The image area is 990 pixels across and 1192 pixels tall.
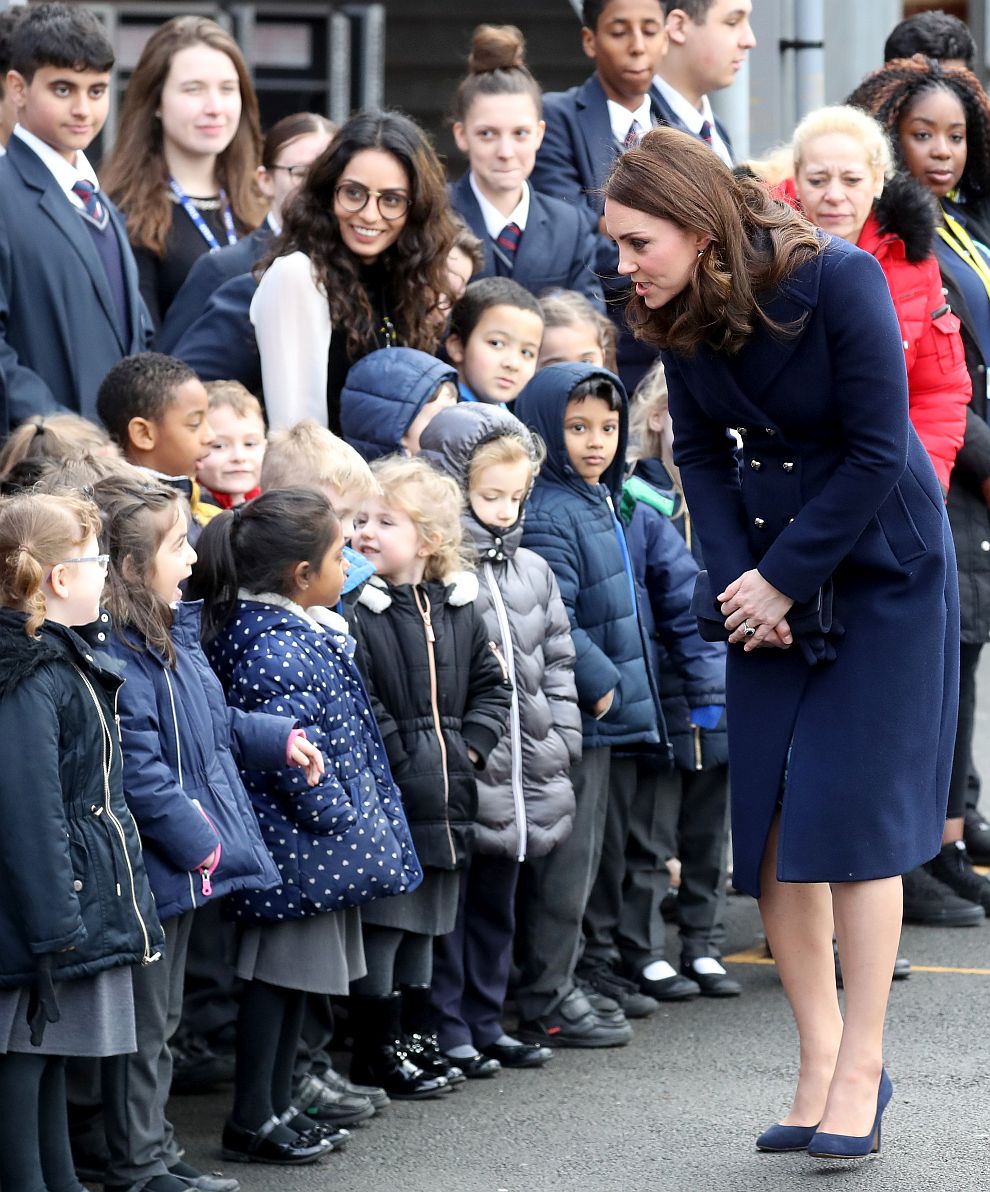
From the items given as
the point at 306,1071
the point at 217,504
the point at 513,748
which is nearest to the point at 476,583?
the point at 513,748

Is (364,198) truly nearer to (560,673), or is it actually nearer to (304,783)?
(560,673)

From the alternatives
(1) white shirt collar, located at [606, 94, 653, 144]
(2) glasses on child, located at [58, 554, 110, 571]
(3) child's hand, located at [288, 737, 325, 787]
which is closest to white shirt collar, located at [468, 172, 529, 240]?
(1) white shirt collar, located at [606, 94, 653, 144]

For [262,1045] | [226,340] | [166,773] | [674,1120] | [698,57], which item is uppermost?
[698,57]

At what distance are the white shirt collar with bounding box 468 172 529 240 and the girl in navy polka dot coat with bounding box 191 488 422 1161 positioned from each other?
85.6 inches

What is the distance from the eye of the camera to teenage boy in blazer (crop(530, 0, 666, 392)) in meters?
6.95

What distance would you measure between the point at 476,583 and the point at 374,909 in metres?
0.82

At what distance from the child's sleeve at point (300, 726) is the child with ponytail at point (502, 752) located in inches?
27.9

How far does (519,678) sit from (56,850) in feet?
5.53

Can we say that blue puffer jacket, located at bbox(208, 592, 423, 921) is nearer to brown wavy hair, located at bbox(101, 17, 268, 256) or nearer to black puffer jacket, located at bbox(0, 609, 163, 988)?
black puffer jacket, located at bbox(0, 609, 163, 988)

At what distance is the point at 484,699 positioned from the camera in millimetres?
5074

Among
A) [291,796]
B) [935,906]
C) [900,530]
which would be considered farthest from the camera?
[935,906]

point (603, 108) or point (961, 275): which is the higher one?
point (603, 108)

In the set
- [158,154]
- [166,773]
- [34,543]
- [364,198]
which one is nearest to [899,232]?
[364,198]

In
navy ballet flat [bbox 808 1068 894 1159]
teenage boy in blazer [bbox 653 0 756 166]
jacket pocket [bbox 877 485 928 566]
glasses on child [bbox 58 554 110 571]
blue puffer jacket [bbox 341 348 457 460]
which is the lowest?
navy ballet flat [bbox 808 1068 894 1159]
